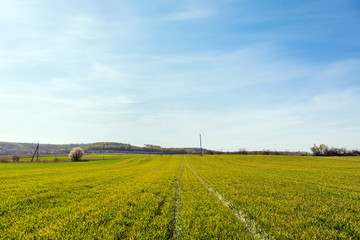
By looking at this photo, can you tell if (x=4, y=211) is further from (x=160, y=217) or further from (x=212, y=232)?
(x=212, y=232)

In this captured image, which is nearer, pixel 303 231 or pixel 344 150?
pixel 303 231

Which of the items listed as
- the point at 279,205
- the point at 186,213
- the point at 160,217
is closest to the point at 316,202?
the point at 279,205

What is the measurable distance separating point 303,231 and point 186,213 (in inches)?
146

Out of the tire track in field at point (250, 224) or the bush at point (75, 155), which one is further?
the bush at point (75, 155)

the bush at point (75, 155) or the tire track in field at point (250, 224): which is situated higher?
the tire track in field at point (250, 224)

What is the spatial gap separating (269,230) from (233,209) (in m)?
2.21

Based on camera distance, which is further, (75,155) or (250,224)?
(75,155)

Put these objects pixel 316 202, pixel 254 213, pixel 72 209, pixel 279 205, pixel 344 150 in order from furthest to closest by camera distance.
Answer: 1. pixel 344 150
2. pixel 316 202
3. pixel 279 205
4. pixel 72 209
5. pixel 254 213

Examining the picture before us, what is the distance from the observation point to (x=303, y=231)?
4988 mm

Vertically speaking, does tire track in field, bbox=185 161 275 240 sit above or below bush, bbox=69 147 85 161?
above

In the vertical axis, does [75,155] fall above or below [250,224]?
below

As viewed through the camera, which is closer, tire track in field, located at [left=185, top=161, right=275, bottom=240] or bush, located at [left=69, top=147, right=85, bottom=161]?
tire track in field, located at [left=185, top=161, right=275, bottom=240]

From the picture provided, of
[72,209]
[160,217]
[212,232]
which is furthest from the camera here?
[72,209]

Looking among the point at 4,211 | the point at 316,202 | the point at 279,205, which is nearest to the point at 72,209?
the point at 4,211
